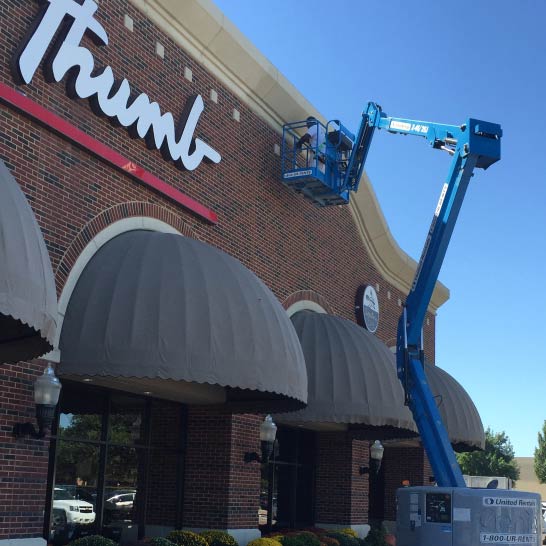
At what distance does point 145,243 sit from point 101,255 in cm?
77

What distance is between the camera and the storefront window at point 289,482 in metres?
21.9

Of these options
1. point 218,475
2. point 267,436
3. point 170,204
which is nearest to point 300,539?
point 218,475

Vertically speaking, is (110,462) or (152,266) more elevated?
(152,266)

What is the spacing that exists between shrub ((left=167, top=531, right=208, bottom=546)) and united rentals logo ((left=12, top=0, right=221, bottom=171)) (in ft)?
23.4

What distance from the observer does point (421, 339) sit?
18969mm

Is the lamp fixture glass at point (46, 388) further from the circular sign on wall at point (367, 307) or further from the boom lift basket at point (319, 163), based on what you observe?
the circular sign on wall at point (367, 307)

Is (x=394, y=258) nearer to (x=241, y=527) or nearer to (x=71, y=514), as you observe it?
(x=241, y=527)

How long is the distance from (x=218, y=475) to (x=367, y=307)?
10.2 metres

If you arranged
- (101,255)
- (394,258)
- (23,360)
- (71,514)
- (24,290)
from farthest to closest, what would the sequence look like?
(394,258), (71,514), (101,255), (23,360), (24,290)

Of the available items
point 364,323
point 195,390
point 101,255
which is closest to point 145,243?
Result: point 101,255

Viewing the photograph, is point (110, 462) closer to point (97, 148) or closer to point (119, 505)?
point (119, 505)

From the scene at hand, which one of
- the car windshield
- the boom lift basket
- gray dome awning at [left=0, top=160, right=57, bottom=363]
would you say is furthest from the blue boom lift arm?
gray dome awning at [left=0, top=160, right=57, bottom=363]

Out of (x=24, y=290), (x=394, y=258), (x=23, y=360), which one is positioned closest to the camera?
(x=24, y=290)

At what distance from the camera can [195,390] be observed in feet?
53.2
